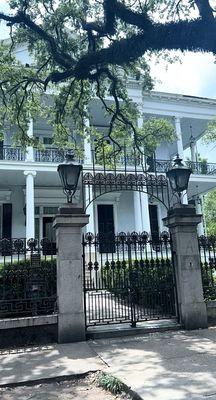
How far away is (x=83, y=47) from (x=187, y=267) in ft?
26.6

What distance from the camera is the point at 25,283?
7438 mm

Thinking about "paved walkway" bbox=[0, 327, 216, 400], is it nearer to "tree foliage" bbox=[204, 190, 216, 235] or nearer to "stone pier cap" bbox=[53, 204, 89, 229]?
"stone pier cap" bbox=[53, 204, 89, 229]

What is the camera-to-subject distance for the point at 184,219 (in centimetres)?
805

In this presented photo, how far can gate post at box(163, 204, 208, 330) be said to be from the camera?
7.82m

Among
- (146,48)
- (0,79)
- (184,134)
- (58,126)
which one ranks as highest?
(184,134)

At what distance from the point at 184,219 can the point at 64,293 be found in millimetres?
2904

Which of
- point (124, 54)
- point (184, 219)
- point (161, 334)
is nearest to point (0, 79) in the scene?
point (124, 54)

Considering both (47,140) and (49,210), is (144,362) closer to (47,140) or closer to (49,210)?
(49,210)

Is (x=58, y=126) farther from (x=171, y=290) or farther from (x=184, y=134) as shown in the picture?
(x=184, y=134)

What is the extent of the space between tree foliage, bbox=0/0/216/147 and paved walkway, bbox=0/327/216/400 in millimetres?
5307

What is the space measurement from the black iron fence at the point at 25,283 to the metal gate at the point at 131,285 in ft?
2.68

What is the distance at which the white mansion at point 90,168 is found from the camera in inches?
712

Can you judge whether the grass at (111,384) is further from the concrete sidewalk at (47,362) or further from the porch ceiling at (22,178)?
the porch ceiling at (22,178)

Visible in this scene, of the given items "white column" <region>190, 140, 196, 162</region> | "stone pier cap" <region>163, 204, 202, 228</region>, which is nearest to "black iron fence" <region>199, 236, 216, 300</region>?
"stone pier cap" <region>163, 204, 202, 228</region>
